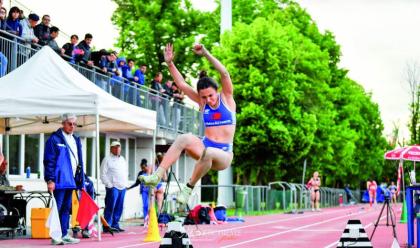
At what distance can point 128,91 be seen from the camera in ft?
107

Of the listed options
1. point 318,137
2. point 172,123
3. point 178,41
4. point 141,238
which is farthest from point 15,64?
point 318,137

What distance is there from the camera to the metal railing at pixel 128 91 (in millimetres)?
23797

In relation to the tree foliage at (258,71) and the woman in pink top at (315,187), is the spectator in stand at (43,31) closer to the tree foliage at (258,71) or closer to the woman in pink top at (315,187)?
the woman in pink top at (315,187)

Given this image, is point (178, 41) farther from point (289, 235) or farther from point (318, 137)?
point (289, 235)

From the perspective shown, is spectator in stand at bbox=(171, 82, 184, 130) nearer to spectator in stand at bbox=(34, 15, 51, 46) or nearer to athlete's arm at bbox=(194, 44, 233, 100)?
spectator in stand at bbox=(34, 15, 51, 46)

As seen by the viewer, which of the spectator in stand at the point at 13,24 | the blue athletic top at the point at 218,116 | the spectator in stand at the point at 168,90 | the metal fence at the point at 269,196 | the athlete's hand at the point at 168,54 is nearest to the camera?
the blue athletic top at the point at 218,116

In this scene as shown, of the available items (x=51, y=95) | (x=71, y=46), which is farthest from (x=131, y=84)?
(x=51, y=95)

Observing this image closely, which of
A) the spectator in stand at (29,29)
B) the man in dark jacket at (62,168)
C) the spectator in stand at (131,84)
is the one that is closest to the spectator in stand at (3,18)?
the spectator in stand at (29,29)

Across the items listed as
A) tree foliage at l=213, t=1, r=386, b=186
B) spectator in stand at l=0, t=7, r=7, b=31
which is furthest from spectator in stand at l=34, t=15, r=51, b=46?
tree foliage at l=213, t=1, r=386, b=186

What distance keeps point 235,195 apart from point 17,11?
19.7 m

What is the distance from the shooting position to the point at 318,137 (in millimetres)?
63562

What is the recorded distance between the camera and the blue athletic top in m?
10.4

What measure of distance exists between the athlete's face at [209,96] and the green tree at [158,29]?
46518 millimetres

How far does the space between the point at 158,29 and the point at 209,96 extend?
158 feet
